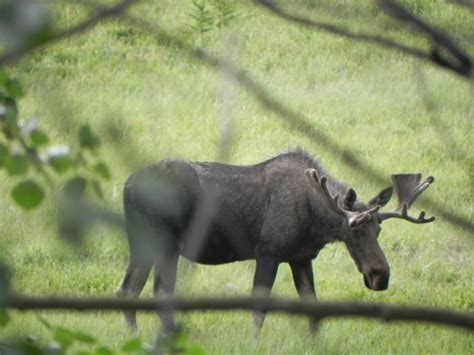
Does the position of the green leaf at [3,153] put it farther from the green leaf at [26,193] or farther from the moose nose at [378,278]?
the moose nose at [378,278]

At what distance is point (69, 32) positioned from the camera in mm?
1409

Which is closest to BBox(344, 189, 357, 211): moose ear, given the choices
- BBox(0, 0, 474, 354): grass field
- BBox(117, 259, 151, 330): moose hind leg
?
BBox(0, 0, 474, 354): grass field

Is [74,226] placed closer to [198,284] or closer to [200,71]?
[198,284]

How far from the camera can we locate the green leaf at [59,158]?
1.75 meters

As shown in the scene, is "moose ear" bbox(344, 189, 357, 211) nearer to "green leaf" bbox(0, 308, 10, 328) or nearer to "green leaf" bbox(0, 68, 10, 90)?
"green leaf" bbox(0, 68, 10, 90)

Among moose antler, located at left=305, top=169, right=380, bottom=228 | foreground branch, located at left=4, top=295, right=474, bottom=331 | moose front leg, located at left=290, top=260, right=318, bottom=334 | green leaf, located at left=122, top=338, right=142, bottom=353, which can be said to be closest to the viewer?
foreground branch, located at left=4, top=295, right=474, bottom=331

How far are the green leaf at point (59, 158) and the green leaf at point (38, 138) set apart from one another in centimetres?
3

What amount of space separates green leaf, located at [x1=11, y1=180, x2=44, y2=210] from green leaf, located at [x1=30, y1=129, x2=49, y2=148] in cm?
15

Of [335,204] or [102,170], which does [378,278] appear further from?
[102,170]

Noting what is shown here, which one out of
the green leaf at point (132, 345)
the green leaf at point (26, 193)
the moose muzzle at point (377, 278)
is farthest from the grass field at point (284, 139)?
the moose muzzle at point (377, 278)

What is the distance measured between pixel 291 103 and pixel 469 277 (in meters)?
4.47

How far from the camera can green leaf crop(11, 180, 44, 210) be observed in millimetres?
1670

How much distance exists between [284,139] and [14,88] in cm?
1223

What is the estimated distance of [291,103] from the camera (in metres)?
15.2
